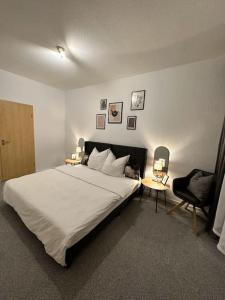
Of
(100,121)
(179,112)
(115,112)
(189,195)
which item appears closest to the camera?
(189,195)

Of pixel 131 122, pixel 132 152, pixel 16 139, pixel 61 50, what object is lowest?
pixel 132 152

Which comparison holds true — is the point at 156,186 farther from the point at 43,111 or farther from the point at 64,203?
the point at 43,111

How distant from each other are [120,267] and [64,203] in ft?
3.20

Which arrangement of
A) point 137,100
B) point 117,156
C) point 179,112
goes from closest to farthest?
point 179,112, point 137,100, point 117,156

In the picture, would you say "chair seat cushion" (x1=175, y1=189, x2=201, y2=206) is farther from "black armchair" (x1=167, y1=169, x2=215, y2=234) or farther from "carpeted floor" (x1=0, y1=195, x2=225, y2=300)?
"carpeted floor" (x1=0, y1=195, x2=225, y2=300)

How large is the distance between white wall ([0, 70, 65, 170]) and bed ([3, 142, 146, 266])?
182 cm

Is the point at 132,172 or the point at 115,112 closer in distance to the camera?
the point at 132,172

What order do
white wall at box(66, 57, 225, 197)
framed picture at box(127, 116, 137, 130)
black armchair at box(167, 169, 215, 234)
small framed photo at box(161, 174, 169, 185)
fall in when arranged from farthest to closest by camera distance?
framed picture at box(127, 116, 137, 130), small framed photo at box(161, 174, 169, 185), white wall at box(66, 57, 225, 197), black armchair at box(167, 169, 215, 234)

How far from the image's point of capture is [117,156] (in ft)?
10.8

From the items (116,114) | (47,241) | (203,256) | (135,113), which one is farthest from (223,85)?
(47,241)

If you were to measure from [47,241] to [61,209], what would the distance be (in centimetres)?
33

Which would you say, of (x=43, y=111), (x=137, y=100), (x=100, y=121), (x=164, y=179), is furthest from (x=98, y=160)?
(x=43, y=111)

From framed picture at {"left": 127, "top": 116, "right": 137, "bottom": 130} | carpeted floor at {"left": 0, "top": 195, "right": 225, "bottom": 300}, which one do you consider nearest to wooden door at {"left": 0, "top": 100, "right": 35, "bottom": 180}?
carpeted floor at {"left": 0, "top": 195, "right": 225, "bottom": 300}

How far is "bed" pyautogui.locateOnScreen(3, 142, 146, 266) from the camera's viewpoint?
4.35 ft
